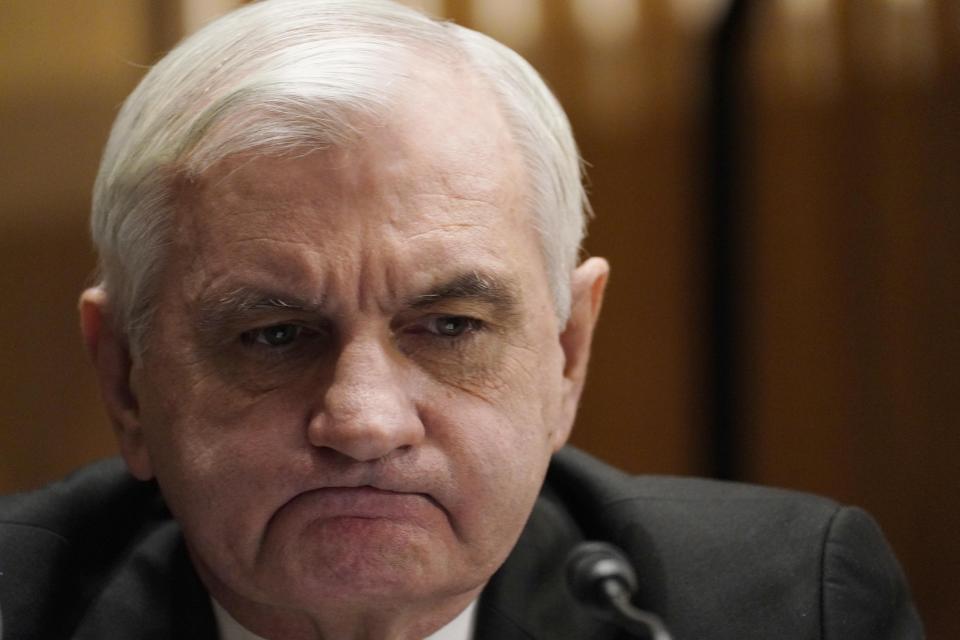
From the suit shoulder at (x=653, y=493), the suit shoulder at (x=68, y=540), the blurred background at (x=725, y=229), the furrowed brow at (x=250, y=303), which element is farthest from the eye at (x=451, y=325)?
the blurred background at (x=725, y=229)

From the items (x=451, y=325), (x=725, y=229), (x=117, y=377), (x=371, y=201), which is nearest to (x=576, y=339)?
(x=451, y=325)

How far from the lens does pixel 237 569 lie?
1400 millimetres

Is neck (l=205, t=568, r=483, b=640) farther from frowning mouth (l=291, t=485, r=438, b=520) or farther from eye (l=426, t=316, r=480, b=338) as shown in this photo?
eye (l=426, t=316, r=480, b=338)

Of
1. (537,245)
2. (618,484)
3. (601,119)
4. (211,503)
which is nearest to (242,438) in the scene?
(211,503)

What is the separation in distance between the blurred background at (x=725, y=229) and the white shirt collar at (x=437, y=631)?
Answer: 1200 mm

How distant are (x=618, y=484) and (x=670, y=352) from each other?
47.1 inches

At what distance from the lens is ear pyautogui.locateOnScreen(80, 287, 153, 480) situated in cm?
155

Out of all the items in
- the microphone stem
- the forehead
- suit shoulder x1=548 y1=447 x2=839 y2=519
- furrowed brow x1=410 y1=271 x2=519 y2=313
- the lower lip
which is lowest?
suit shoulder x1=548 y1=447 x2=839 y2=519

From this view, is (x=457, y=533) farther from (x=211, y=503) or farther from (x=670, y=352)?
(x=670, y=352)

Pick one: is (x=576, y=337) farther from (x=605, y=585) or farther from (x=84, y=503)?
(x=84, y=503)

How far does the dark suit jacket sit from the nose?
0.43m

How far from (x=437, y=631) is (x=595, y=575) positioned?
37cm

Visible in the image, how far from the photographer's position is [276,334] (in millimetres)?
1395

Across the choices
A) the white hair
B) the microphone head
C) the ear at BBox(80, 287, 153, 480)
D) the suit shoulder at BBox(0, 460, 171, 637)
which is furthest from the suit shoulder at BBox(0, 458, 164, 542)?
the microphone head
